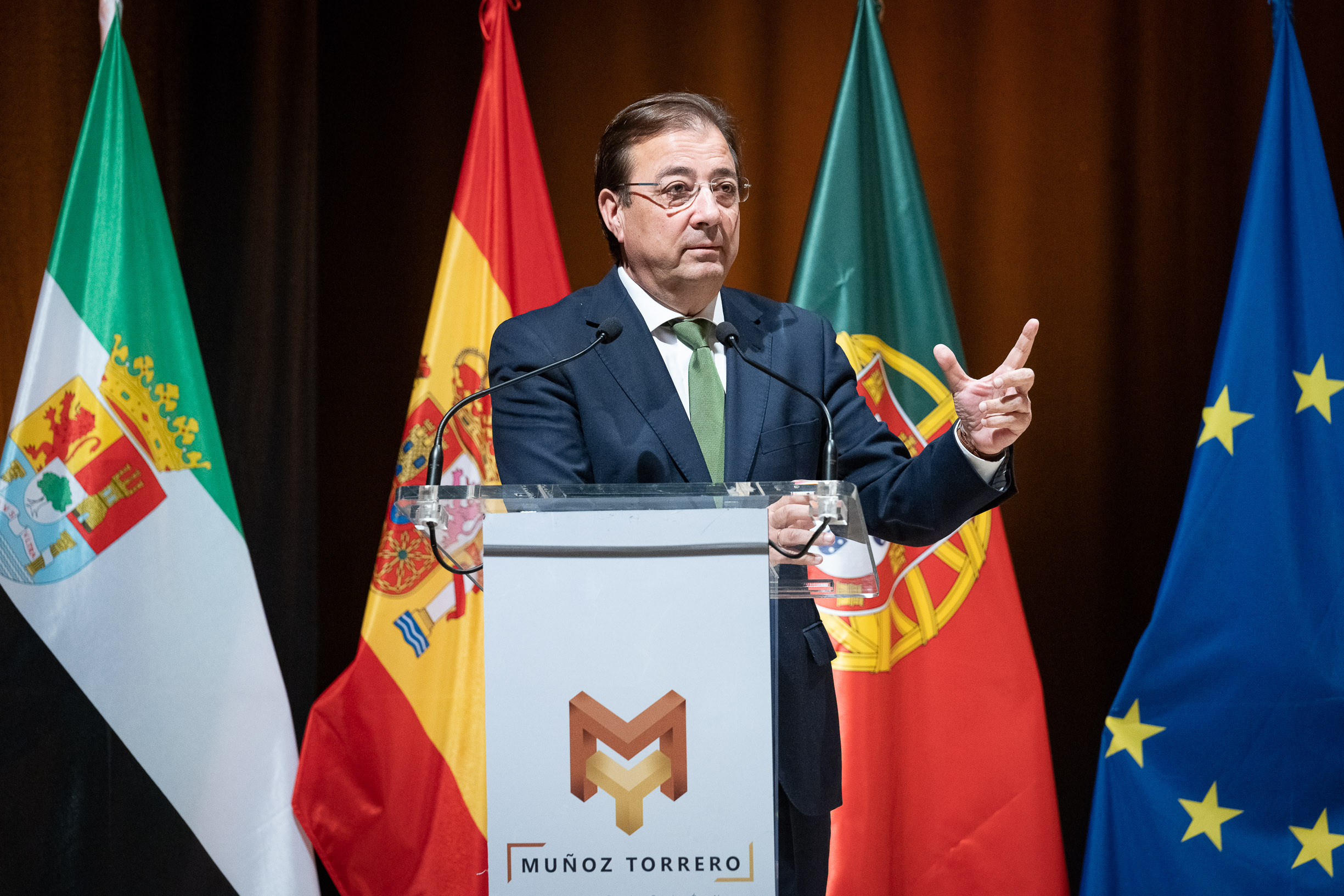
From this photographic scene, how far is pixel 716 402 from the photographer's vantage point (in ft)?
5.09

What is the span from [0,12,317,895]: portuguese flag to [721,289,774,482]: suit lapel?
158cm

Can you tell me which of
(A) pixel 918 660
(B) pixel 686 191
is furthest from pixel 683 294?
(A) pixel 918 660

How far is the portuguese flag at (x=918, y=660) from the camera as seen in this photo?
253cm

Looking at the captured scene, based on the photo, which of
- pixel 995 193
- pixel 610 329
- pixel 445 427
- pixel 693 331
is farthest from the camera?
pixel 995 193

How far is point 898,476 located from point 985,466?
0.18 m

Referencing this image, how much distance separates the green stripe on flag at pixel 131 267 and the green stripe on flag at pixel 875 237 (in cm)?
143

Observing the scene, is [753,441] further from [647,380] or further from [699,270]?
[699,270]

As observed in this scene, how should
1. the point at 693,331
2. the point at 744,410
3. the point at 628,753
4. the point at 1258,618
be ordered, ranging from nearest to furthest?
the point at 628,753
the point at 744,410
the point at 693,331
the point at 1258,618

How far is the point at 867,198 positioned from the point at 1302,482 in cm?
118

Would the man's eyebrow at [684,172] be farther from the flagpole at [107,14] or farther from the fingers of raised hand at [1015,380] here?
the flagpole at [107,14]

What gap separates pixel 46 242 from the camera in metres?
2.90

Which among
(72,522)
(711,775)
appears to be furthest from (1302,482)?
(72,522)

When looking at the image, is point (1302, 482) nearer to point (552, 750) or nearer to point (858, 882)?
point (858, 882)

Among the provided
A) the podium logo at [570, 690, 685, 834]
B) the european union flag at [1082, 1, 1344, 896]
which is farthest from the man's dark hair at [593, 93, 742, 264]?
the european union flag at [1082, 1, 1344, 896]
